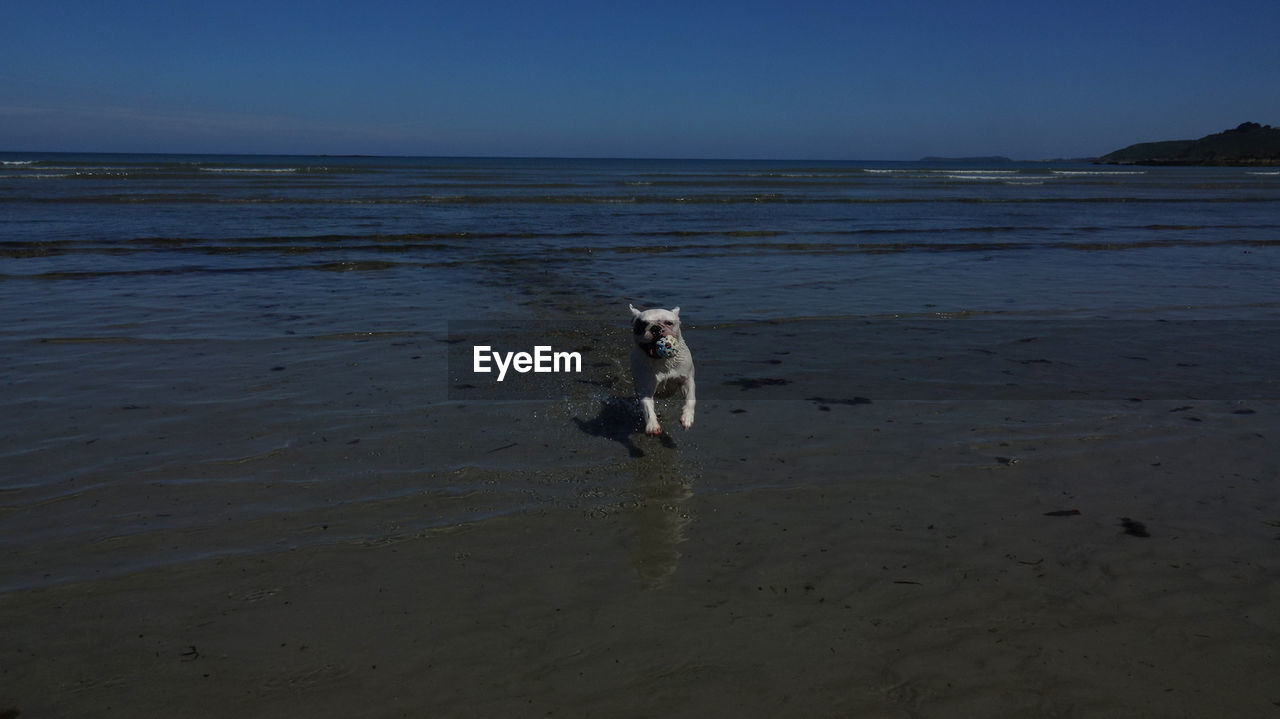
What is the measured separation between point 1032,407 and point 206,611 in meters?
5.95

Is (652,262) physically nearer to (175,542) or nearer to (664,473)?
(664,473)

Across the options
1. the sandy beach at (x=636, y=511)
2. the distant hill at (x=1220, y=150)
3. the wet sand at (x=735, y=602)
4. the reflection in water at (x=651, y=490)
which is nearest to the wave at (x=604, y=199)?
the sandy beach at (x=636, y=511)

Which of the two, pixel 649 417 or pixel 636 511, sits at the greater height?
pixel 649 417

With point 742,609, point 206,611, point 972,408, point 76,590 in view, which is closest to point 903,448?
point 972,408

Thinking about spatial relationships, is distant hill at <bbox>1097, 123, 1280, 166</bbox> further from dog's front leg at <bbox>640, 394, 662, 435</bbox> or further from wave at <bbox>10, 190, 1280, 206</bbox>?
dog's front leg at <bbox>640, 394, 662, 435</bbox>

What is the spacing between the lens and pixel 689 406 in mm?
6469

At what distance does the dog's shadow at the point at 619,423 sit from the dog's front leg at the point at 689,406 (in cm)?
17

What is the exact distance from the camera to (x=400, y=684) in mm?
3400

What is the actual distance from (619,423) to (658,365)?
27.1 inches

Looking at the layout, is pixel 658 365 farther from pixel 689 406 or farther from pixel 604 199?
pixel 604 199

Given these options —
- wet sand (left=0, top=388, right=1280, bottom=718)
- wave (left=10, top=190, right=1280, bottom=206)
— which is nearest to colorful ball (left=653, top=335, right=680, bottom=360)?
wet sand (left=0, top=388, right=1280, bottom=718)

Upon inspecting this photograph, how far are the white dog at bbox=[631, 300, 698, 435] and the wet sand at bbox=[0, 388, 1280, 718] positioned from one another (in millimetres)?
590

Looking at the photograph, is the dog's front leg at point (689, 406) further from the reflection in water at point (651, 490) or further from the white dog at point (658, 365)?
the reflection in water at point (651, 490)

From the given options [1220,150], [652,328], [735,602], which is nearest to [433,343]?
[652,328]
